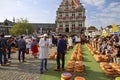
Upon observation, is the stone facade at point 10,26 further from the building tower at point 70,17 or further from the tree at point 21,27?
the building tower at point 70,17

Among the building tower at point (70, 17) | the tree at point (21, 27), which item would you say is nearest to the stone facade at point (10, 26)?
the tree at point (21, 27)

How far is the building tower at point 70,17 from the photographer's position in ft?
241

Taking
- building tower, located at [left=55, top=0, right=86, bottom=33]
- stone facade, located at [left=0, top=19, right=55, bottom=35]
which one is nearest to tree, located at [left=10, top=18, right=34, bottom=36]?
building tower, located at [left=55, top=0, right=86, bottom=33]

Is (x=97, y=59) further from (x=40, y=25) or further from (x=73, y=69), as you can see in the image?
(x=40, y=25)

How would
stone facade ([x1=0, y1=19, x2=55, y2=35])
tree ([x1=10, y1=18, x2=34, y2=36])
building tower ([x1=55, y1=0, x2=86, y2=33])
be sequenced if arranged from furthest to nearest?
stone facade ([x1=0, y1=19, x2=55, y2=35]) → tree ([x1=10, y1=18, x2=34, y2=36]) → building tower ([x1=55, y1=0, x2=86, y2=33])

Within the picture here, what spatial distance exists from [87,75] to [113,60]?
15.3 ft

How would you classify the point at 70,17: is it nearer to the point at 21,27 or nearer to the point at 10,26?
the point at 21,27

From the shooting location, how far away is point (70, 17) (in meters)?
74.6

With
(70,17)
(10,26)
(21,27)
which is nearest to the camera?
(70,17)

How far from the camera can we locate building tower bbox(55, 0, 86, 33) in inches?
2886

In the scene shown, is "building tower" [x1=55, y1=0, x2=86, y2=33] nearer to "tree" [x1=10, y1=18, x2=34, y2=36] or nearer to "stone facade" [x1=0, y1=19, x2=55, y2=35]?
"tree" [x1=10, y1=18, x2=34, y2=36]

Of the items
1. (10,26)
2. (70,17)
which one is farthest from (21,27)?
(10,26)

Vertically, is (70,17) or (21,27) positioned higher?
(70,17)

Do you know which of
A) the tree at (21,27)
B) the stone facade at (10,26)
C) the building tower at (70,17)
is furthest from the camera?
the stone facade at (10,26)
